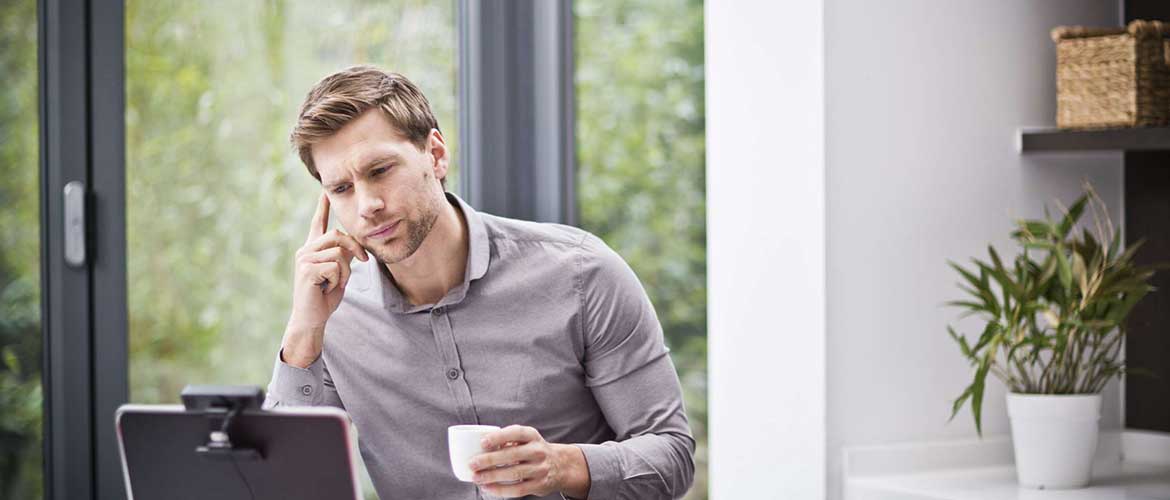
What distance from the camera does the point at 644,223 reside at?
137 inches

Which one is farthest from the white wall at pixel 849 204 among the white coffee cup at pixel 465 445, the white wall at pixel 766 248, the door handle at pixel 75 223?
the door handle at pixel 75 223

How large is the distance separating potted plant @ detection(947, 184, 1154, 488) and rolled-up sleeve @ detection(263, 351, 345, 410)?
1191 mm

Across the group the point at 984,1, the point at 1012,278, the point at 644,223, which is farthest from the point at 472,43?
the point at 1012,278

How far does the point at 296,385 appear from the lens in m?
1.74

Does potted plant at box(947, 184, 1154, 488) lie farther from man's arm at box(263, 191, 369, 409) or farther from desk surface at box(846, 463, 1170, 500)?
man's arm at box(263, 191, 369, 409)

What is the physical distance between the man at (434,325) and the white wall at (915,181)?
0.65m

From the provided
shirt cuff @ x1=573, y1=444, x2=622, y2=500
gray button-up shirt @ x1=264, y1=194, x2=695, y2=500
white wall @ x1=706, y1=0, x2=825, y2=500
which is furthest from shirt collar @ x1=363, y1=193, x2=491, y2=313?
white wall @ x1=706, y1=0, x2=825, y2=500

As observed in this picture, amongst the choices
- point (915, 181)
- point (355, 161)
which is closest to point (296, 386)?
point (355, 161)

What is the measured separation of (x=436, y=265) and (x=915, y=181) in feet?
3.50

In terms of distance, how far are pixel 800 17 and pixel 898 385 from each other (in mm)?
751

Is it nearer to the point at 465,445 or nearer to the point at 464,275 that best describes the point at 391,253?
the point at 464,275

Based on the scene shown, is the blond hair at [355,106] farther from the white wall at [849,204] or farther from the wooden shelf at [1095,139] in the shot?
the wooden shelf at [1095,139]

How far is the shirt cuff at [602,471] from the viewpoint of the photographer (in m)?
1.65

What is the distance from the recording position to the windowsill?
89.8 inches
